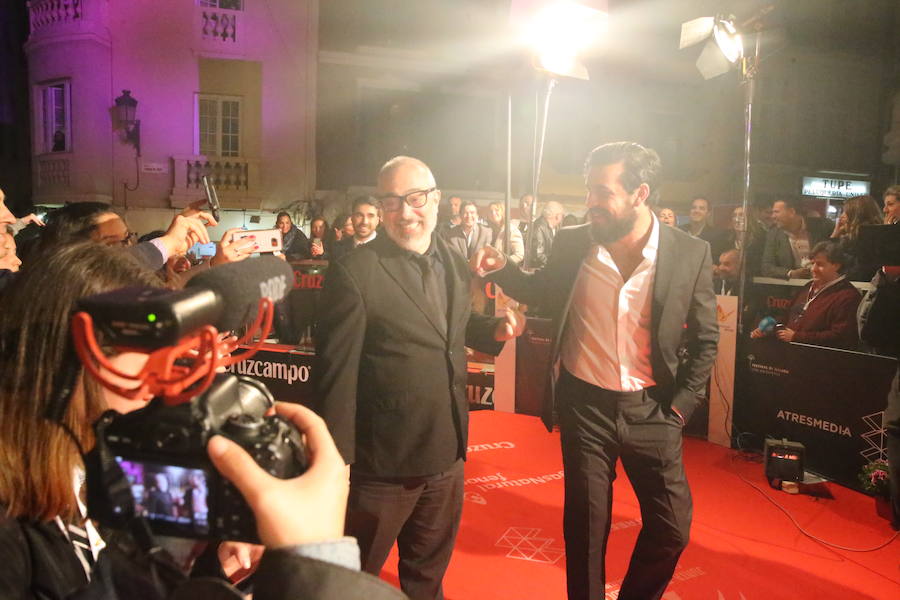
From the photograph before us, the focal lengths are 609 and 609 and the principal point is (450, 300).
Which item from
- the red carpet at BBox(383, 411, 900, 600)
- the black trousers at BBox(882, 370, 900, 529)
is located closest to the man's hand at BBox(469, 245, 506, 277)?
the red carpet at BBox(383, 411, 900, 600)

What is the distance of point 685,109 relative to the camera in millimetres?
18562

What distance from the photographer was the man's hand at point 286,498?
786mm

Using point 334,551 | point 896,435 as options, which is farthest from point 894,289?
point 334,551

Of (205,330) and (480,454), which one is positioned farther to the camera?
(480,454)

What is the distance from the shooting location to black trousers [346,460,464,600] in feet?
7.97

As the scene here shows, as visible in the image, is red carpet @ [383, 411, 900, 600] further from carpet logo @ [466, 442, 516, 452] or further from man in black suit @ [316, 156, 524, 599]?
man in black suit @ [316, 156, 524, 599]

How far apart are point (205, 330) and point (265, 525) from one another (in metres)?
0.27

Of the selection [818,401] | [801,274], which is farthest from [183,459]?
[801,274]

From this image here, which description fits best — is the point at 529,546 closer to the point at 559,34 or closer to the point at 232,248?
the point at 232,248

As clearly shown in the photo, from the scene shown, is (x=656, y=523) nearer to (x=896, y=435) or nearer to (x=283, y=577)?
(x=896, y=435)

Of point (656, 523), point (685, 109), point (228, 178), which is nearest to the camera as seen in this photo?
point (656, 523)

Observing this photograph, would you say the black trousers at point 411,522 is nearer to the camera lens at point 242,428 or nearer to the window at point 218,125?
the camera lens at point 242,428

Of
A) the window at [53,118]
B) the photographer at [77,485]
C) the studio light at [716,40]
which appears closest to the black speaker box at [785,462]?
the studio light at [716,40]

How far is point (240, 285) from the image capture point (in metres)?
0.94
